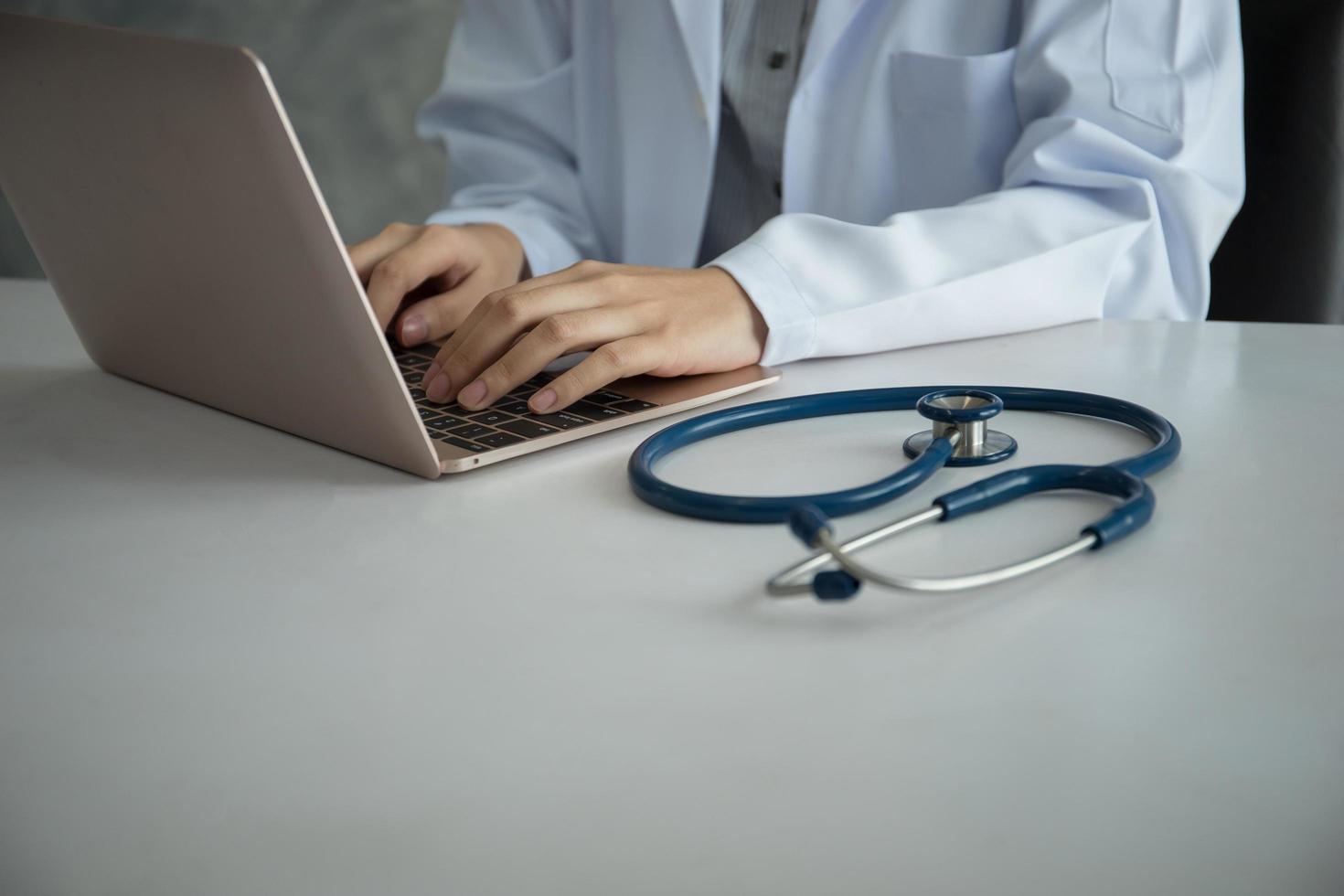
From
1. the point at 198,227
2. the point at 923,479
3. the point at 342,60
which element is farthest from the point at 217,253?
the point at 342,60

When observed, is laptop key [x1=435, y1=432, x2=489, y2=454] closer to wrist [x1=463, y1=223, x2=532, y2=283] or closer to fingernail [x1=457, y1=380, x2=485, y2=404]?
fingernail [x1=457, y1=380, x2=485, y2=404]

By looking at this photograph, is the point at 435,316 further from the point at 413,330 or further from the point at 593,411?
the point at 593,411

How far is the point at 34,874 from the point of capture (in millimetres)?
309

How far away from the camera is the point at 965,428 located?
1.82ft

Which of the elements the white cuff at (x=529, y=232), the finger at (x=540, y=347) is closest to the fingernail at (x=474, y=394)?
the finger at (x=540, y=347)

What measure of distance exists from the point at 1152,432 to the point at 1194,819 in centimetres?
30

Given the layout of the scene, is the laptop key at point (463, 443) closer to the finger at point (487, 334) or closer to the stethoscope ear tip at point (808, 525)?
the finger at point (487, 334)

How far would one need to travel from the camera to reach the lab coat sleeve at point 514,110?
4.27ft

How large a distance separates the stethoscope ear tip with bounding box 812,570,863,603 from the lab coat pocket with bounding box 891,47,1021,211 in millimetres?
748

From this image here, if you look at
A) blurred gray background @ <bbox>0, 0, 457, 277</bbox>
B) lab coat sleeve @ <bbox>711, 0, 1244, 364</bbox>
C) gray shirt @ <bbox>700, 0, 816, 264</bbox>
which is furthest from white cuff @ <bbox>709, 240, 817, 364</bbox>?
blurred gray background @ <bbox>0, 0, 457, 277</bbox>

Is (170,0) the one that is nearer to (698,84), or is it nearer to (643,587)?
(698,84)

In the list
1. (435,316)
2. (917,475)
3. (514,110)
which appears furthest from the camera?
(514,110)

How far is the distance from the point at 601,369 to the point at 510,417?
2.2 inches

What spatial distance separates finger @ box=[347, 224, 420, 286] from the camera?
2.85ft
